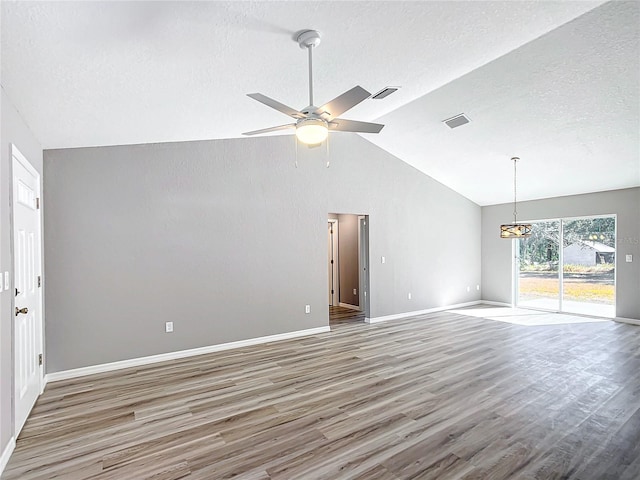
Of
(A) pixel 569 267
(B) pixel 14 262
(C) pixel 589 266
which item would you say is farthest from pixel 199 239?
(C) pixel 589 266

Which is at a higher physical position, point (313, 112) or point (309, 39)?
point (309, 39)

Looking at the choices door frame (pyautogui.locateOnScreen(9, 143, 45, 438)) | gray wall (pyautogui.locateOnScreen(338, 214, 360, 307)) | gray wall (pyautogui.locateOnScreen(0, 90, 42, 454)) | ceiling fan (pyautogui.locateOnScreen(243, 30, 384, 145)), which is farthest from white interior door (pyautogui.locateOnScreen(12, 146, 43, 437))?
gray wall (pyautogui.locateOnScreen(338, 214, 360, 307))

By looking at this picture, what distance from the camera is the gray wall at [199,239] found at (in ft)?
12.8

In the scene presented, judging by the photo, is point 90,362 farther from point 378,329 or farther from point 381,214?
point 381,214

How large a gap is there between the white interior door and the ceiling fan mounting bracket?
234cm

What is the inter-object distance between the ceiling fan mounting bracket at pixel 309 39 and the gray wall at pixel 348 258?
216 inches

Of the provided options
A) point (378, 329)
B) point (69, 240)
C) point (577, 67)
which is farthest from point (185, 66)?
point (378, 329)

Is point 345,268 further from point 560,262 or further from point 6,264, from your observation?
point 6,264

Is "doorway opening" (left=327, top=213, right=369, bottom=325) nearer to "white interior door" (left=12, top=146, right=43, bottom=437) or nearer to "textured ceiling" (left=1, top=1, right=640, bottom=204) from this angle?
"textured ceiling" (left=1, top=1, right=640, bottom=204)

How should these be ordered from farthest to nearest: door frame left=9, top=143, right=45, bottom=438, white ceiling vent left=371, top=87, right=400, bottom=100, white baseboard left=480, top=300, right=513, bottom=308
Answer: white baseboard left=480, top=300, right=513, bottom=308, white ceiling vent left=371, top=87, right=400, bottom=100, door frame left=9, top=143, right=45, bottom=438

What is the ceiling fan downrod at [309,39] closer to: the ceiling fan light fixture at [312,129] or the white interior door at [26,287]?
the ceiling fan light fixture at [312,129]

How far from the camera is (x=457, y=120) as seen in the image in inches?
199

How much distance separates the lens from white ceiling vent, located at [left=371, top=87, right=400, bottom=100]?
3723mm

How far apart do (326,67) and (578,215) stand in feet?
22.2
